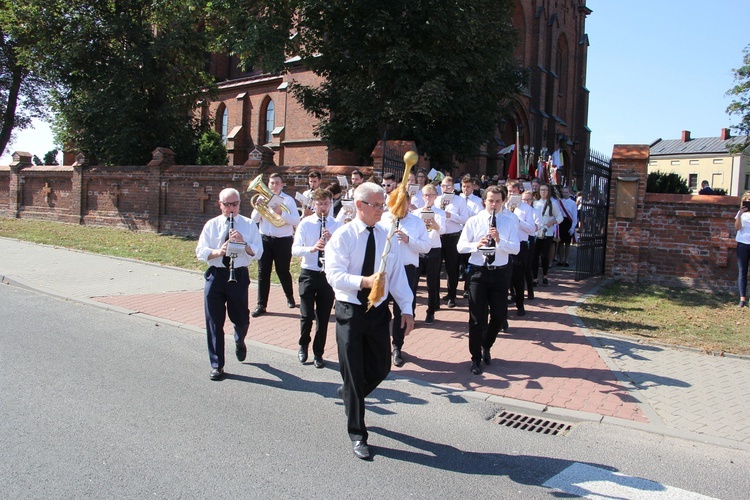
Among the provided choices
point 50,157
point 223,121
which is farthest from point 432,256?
point 50,157

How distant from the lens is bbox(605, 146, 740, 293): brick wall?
11.6 meters

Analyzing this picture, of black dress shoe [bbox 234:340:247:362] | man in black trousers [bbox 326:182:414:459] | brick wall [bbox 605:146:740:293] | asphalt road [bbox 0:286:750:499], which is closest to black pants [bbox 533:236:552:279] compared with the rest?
brick wall [bbox 605:146:740:293]

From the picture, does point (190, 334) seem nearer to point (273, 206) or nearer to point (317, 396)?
point (273, 206)

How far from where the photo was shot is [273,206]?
28.2 feet

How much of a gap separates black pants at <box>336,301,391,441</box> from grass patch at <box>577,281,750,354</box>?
5186mm

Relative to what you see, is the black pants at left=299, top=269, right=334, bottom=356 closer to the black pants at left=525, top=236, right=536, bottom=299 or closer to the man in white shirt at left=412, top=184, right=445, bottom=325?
the man in white shirt at left=412, top=184, right=445, bottom=325

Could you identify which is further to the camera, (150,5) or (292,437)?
(150,5)

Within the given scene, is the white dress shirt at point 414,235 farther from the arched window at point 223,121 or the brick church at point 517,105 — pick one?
the arched window at point 223,121

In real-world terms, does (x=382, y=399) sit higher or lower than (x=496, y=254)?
lower

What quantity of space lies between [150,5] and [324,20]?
358 inches

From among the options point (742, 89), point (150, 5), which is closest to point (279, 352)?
point (150, 5)

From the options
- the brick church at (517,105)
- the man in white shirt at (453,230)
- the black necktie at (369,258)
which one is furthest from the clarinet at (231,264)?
the brick church at (517,105)

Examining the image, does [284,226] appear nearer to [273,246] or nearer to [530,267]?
[273,246]

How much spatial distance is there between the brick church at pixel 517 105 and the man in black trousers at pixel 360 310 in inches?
849
